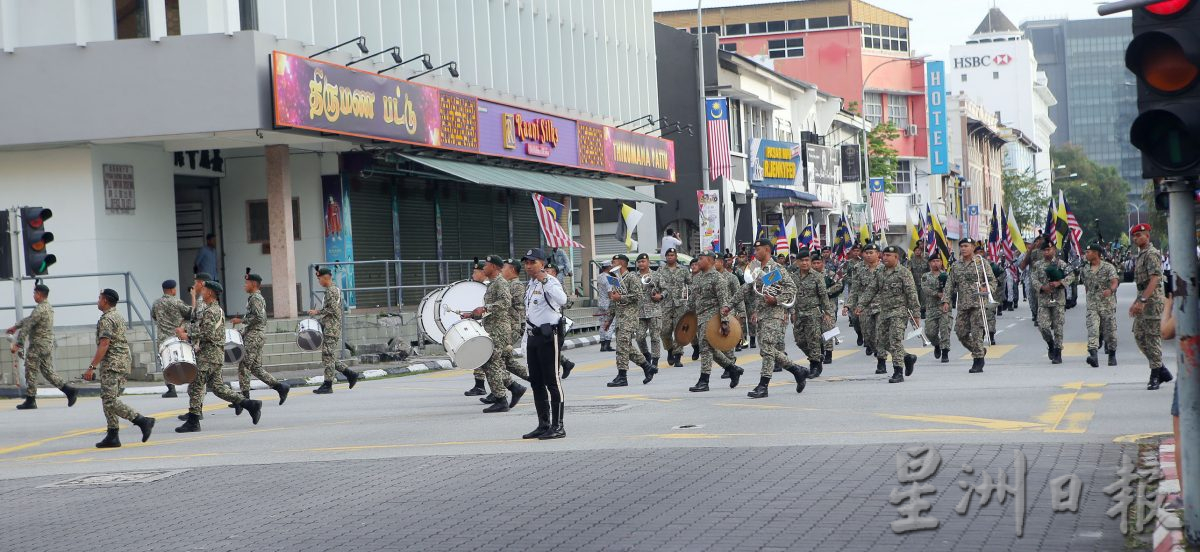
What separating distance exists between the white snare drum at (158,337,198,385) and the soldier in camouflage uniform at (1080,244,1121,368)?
36.0ft

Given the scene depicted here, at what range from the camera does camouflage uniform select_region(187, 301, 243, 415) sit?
15.7 metres

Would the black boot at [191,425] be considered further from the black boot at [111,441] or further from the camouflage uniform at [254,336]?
the camouflage uniform at [254,336]

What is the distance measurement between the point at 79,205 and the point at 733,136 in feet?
106

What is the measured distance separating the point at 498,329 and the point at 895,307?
18.1 ft

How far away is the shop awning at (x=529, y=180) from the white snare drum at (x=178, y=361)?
571 inches

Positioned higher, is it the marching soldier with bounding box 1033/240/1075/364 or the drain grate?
the marching soldier with bounding box 1033/240/1075/364

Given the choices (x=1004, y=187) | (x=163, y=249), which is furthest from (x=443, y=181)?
(x=1004, y=187)

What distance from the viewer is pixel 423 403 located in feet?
59.0

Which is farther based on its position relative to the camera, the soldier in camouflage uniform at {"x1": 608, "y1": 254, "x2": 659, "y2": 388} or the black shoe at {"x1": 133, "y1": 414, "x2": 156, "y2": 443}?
the soldier in camouflage uniform at {"x1": 608, "y1": 254, "x2": 659, "y2": 388}

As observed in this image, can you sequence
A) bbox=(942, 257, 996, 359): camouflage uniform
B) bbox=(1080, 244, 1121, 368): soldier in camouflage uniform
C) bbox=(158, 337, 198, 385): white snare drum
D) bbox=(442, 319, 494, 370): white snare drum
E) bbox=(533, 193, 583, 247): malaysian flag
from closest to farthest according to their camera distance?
1. bbox=(158, 337, 198, 385): white snare drum
2. bbox=(442, 319, 494, 370): white snare drum
3. bbox=(1080, 244, 1121, 368): soldier in camouflage uniform
4. bbox=(942, 257, 996, 359): camouflage uniform
5. bbox=(533, 193, 583, 247): malaysian flag

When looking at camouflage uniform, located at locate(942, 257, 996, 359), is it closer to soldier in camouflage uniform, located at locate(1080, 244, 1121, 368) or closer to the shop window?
soldier in camouflage uniform, located at locate(1080, 244, 1121, 368)

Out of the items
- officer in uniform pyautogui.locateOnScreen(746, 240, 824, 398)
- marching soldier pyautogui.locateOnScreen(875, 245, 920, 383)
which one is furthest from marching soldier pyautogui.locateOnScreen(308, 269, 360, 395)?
marching soldier pyautogui.locateOnScreen(875, 245, 920, 383)

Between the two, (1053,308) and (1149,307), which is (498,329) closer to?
(1149,307)

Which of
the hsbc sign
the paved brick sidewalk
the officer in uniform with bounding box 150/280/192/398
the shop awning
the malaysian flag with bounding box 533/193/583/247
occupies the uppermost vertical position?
the hsbc sign
